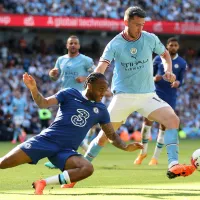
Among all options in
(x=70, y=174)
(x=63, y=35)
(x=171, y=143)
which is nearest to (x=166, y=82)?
(x=171, y=143)

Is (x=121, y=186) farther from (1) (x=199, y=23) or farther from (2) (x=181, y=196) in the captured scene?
(1) (x=199, y=23)

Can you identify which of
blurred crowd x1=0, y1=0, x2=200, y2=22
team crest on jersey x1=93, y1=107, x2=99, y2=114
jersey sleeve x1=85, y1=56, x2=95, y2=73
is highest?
blurred crowd x1=0, y1=0, x2=200, y2=22

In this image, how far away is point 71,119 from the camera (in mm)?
8812

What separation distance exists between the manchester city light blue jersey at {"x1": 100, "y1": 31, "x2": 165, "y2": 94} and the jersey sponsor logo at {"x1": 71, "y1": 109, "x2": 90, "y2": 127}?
1.67 m

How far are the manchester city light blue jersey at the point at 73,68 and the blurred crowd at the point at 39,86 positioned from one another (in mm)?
11421

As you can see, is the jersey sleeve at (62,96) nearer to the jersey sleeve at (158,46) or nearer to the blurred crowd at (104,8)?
the jersey sleeve at (158,46)

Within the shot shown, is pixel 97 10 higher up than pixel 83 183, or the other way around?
pixel 97 10

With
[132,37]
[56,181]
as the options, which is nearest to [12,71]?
[132,37]

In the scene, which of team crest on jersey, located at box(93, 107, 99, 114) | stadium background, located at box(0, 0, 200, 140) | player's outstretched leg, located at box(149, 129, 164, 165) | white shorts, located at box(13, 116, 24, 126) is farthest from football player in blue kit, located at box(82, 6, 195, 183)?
stadium background, located at box(0, 0, 200, 140)

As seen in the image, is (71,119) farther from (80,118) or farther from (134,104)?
(134,104)

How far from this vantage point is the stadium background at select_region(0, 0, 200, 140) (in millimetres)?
29953

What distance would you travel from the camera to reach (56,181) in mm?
8422

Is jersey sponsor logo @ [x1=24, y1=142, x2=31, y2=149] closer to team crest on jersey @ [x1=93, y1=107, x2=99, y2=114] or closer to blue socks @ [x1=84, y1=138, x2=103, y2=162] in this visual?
team crest on jersey @ [x1=93, y1=107, x2=99, y2=114]

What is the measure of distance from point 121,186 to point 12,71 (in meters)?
21.2
